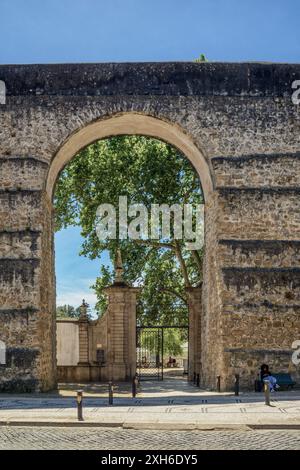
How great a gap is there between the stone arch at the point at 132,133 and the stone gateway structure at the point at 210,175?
0.29 ft

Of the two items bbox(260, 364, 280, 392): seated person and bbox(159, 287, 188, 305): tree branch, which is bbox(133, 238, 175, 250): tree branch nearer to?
bbox(159, 287, 188, 305): tree branch

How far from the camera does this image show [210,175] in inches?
711

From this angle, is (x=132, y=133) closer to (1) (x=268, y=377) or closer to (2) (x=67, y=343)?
(1) (x=268, y=377)

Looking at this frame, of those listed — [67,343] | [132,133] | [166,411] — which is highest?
[132,133]

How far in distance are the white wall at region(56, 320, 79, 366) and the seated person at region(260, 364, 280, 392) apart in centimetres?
1036

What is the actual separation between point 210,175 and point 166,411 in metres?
7.06

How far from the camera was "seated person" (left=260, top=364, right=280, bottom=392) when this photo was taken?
16.2 m

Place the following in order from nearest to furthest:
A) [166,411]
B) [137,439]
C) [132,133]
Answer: [137,439]
[166,411]
[132,133]

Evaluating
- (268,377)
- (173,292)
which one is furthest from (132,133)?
(173,292)

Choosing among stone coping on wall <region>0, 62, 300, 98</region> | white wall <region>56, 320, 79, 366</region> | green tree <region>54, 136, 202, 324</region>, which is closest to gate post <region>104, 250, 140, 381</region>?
white wall <region>56, 320, 79, 366</region>

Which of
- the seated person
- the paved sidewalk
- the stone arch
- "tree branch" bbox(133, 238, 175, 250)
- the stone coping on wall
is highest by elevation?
the stone coping on wall

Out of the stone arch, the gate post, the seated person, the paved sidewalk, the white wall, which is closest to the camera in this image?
the paved sidewalk

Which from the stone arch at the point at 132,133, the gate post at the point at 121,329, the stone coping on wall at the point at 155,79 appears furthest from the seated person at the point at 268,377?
the gate post at the point at 121,329
